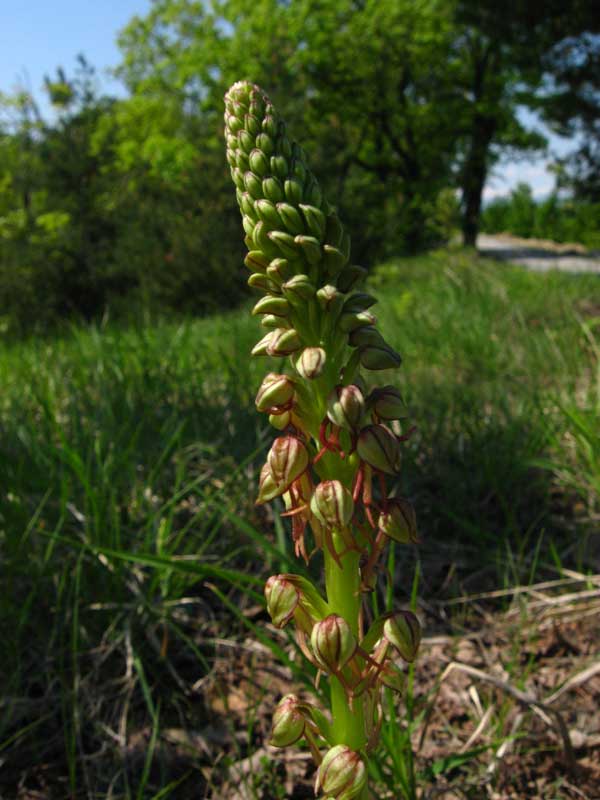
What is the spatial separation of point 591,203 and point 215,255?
10067mm

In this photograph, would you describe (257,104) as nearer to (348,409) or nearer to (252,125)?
(252,125)

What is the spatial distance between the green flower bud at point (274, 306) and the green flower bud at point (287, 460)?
0.18 metres

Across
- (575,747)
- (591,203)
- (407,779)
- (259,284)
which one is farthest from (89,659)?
(591,203)

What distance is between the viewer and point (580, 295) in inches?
332

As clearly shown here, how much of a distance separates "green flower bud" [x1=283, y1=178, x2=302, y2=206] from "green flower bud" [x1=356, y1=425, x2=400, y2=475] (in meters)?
0.34

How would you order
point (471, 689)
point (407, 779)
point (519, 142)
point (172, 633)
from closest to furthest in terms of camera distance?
1. point (407, 779)
2. point (471, 689)
3. point (172, 633)
4. point (519, 142)

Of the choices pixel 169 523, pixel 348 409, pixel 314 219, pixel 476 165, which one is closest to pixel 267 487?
pixel 348 409

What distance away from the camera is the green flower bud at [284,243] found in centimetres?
101

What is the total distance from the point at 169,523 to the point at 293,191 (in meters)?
1.84

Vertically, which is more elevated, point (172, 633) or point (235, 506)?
point (235, 506)

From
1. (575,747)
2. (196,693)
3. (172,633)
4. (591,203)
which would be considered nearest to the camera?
(575,747)

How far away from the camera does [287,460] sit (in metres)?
1.04

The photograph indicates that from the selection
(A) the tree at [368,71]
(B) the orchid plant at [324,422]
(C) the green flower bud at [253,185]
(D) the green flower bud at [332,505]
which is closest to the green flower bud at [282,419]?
(B) the orchid plant at [324,422]

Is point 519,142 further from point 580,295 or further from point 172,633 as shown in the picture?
point 172,633
